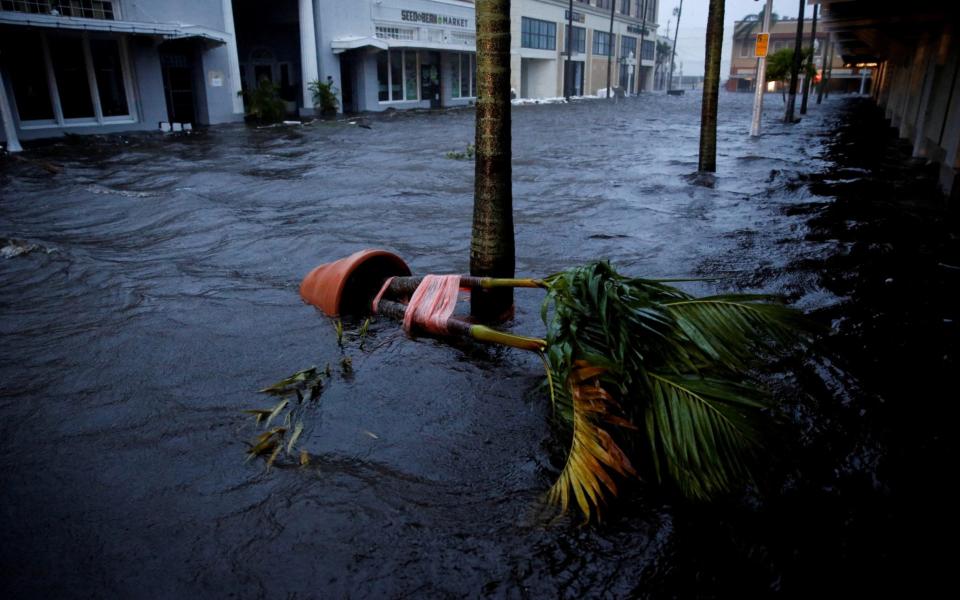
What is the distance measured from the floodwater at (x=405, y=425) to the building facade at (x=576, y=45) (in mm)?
37658

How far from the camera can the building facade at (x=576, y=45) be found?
48.2 m

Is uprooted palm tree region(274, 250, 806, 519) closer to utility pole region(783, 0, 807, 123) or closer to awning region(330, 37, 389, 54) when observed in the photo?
utility pole region(783, 0, 807, 123)

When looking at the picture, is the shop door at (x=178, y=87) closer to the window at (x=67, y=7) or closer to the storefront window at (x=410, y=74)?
the window at (x=67, y=7)

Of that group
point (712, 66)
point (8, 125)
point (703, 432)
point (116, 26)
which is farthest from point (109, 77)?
point (703, 432)

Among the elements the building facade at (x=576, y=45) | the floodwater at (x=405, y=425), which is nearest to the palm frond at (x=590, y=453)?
the floodwater at (x=405, y=425)

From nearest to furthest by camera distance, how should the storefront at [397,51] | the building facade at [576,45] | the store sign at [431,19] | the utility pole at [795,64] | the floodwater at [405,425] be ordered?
1. the floodwater at [405,425]
2. the utility pole at [795,64]
3. the storefront at [397,51]
4. the store sign at [431,19]
5. the building facade at [576,45]

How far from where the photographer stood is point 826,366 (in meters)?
4.35

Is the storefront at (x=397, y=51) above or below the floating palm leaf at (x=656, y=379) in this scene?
above

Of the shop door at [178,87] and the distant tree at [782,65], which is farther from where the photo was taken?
the distant tree at [782,65]

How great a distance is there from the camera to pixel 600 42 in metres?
62.5

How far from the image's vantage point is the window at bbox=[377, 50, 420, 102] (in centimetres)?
3356

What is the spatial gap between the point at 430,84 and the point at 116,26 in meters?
21.6

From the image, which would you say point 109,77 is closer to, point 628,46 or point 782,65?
point 782,65

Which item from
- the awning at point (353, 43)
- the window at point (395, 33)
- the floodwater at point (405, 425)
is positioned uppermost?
the window at point (395, 33)
